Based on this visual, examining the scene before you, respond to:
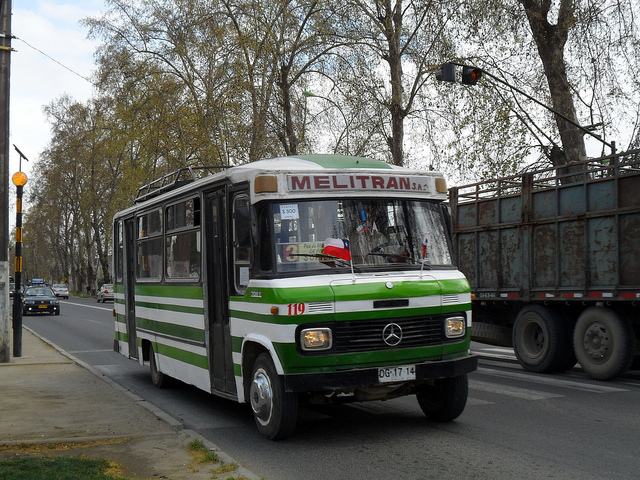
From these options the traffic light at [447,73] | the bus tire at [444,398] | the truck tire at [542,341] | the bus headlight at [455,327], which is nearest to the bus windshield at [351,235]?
the bus headlight at [455,327]

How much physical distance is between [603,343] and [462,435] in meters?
5.08

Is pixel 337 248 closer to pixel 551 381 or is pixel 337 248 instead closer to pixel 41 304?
pixel 551 381

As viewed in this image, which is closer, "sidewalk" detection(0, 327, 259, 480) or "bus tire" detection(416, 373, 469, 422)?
"sidewalk" detection(0, 327, 259, 480)

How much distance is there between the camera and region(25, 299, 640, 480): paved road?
6.46 meters

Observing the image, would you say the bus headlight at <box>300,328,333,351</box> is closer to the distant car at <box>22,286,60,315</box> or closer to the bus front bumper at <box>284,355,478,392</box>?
the bus front bumper at <box>284,355,478,392</box>

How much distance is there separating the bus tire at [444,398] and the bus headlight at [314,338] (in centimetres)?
155

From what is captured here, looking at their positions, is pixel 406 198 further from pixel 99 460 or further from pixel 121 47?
pixel 121 47

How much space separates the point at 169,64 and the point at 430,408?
101ft

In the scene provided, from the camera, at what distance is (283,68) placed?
31016mm

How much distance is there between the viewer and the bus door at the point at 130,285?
1295 centimetres

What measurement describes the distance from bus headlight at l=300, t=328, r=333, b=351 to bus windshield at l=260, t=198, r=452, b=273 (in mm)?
629

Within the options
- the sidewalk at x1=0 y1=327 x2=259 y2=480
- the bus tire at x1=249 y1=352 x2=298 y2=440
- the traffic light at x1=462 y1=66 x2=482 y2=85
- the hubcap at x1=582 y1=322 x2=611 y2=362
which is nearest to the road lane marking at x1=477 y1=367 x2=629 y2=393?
the hubcap at x1=582 y1=322 x2=611 y2=362

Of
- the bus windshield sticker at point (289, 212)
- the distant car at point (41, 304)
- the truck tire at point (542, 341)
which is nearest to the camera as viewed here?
the bus windshield sticker at point (289, 212)

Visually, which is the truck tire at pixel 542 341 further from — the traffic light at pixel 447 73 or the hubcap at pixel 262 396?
the traffic light at pixel 447 73
